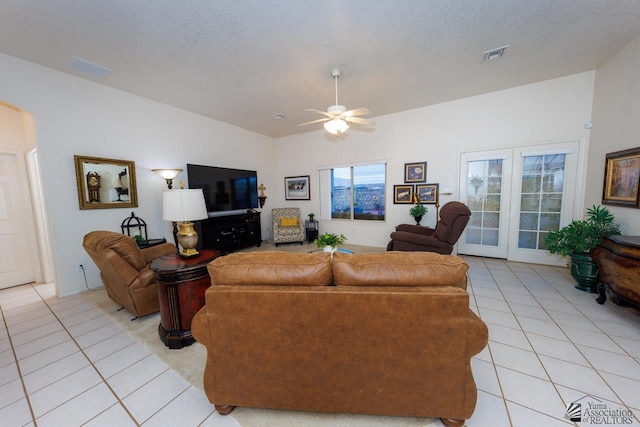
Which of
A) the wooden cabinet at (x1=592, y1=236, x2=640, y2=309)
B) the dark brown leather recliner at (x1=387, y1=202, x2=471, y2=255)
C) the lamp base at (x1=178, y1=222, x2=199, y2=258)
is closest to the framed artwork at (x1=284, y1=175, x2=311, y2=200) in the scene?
the dark brown leather recliner at (x1=387, y1=202, x2=471, y2=255)

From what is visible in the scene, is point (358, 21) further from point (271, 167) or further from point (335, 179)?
point (271, 167)

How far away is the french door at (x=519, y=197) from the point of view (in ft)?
11.8

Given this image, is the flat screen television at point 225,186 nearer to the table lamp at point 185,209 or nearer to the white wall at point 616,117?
the table lamp at point 185,209

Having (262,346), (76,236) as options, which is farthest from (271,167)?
(262,346)

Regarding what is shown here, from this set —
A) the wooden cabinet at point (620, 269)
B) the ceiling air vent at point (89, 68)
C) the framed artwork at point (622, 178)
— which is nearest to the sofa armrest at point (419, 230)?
the wooden cabinet at point (620, 269)

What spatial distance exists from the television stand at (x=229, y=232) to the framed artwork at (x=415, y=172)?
3457 millimetres

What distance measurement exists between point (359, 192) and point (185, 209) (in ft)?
13.3

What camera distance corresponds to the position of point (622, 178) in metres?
2.67

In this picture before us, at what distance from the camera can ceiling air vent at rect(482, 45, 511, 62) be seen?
8.67 ft

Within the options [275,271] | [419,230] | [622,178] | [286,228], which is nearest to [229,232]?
[286,228]

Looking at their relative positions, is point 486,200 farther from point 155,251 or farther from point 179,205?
point 155,251

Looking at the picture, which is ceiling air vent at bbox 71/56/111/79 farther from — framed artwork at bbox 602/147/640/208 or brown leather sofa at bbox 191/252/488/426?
framed artwork at bbox 602/147/640/208

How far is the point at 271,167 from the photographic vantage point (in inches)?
251

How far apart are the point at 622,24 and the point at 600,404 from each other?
3435 mm
